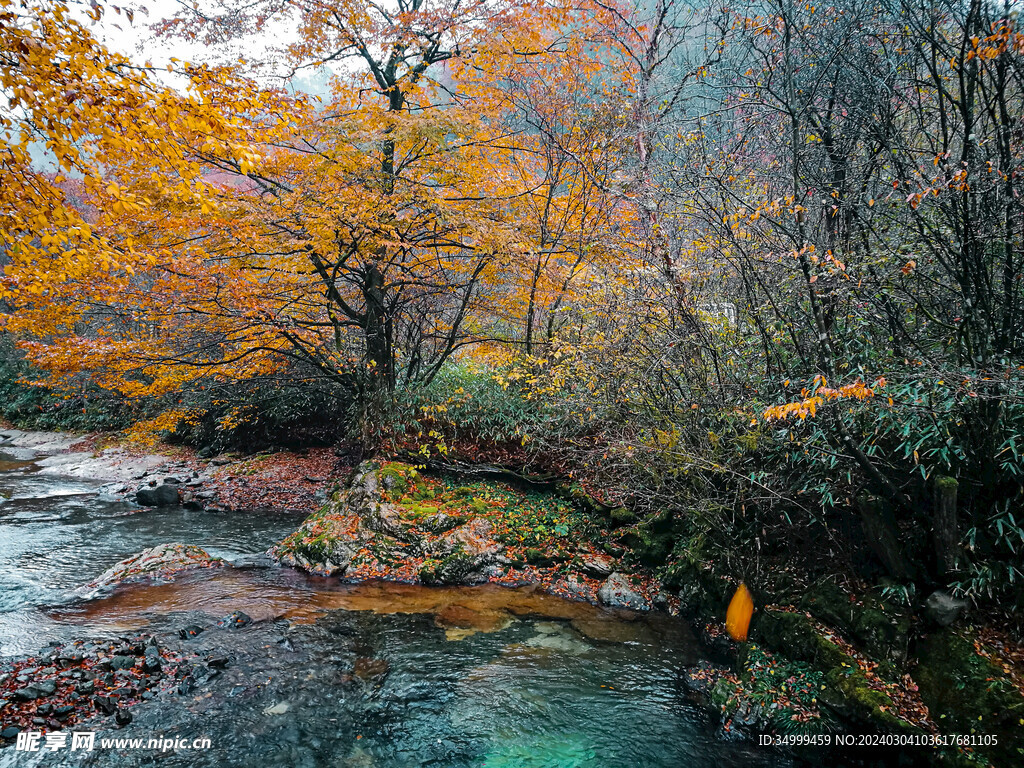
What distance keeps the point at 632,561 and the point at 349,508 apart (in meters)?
5.57

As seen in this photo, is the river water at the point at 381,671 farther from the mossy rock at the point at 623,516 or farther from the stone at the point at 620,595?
the mossy rock at the point at 623,516

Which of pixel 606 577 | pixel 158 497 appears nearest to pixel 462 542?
pixel 606 577

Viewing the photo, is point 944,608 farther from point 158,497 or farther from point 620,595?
point 158,497

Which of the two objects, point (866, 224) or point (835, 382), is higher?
point (866, 224)

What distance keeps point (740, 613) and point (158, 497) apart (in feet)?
44.1

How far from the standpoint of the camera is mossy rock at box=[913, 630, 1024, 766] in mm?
3980

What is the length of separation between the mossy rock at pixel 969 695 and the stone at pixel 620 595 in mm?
3613

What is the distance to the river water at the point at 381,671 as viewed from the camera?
4859 mm

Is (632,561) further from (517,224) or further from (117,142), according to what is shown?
(117,142)

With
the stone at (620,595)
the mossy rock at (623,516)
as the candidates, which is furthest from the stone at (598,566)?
the mossy rock at (623,516)

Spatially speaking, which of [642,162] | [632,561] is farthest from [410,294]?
[632,561]

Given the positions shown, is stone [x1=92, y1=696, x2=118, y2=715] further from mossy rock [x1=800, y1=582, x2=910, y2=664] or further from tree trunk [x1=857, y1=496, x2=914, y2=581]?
tree trunk [x1=857, y1=496, x2=914, y2=581]

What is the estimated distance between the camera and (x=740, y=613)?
259 inches

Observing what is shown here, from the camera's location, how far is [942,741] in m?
4.26
